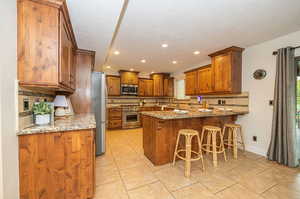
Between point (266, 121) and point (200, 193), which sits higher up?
point (266, 121)

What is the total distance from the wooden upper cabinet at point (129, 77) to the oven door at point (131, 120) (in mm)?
1390

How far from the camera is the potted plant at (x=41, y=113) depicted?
1494mm

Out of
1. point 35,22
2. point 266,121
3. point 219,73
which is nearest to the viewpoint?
point 35,22

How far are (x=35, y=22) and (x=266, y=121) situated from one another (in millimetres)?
4193

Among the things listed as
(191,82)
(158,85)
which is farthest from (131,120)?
(191,82)

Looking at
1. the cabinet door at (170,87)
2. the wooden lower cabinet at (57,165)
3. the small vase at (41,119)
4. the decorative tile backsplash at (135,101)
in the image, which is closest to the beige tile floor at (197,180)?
the wooden lower cabinet at (57,165)

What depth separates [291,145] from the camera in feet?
7.67

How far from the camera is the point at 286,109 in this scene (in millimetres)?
2387

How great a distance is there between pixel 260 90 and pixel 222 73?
0.87 meters

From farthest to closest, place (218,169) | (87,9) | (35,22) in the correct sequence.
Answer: (218,169)
(87,9)
(35,22)

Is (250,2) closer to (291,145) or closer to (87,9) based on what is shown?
(87,9)

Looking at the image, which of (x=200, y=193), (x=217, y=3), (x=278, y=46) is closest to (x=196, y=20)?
(x=217, y=3)

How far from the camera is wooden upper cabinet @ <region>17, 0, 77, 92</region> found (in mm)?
1274

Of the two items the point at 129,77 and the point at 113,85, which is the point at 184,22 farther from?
the point at 113,85
